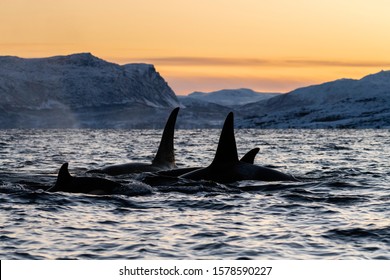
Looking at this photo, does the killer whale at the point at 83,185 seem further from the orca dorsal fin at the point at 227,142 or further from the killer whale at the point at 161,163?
the killer whale at the point at 161,163

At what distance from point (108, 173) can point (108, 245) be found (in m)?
12.5

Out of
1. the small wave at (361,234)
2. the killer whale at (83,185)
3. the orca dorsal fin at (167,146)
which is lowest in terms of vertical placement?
the small wave at (361,234)

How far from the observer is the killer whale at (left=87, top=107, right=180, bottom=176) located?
26.9 metres

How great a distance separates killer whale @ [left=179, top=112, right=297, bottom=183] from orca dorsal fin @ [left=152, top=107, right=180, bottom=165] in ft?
12.2

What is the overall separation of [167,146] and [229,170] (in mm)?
4735

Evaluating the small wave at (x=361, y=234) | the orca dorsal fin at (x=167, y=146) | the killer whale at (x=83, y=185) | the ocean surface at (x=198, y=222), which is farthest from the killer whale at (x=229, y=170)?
the small wave at (x=361, y=234)

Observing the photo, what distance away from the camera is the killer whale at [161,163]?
26.9 metres

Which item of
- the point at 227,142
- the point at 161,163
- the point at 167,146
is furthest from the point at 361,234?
the point at 167,146

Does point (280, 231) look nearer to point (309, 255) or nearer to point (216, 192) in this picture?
point (309, 255)

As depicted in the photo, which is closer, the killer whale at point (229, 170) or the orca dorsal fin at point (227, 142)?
the orca dorsal fin at point (227, 142)

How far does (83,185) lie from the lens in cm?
2112
